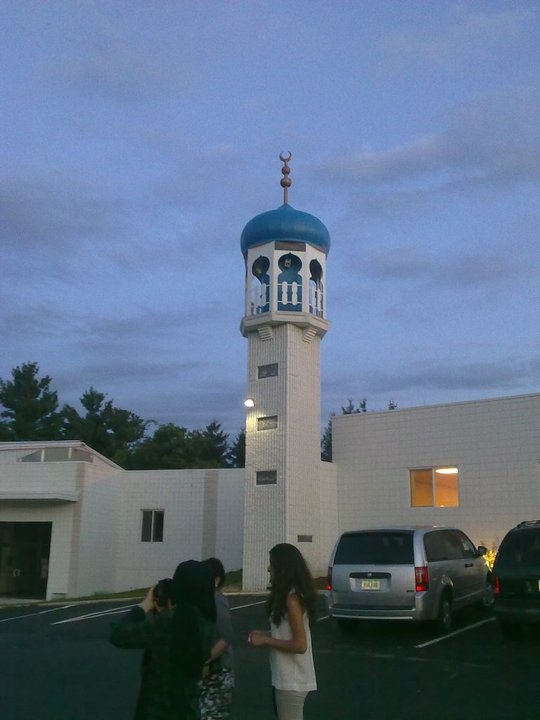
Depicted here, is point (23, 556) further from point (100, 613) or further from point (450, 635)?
point (450, 635)

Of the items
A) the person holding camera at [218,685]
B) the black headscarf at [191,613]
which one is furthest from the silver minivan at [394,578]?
the black headscarf at [191,613]

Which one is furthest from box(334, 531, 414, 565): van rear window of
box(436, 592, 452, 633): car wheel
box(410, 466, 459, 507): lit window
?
box(410, 466, 459, 507): lit window

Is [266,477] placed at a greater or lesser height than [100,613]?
greater

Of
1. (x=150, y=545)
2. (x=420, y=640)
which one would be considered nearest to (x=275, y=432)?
(x=150, y=545)

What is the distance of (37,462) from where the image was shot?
27344mm

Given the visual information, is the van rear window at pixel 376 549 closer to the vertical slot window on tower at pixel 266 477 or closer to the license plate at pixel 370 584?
the license plate at pixel 370 584

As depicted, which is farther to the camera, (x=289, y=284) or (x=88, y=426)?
(x=88, y=426)

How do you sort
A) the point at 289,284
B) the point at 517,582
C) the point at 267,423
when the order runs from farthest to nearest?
the point at 289,284
the point at 267,423
the point at 517,582

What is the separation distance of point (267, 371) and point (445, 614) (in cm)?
1179

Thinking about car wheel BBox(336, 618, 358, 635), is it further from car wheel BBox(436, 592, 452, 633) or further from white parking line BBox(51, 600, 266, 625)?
white parking line BBox(51, 600, 266, 625)

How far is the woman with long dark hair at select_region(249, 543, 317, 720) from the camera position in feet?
16.1

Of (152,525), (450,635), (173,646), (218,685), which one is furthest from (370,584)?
(152,525)

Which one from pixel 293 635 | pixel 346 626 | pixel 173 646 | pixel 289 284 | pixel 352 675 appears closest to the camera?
pixel 173 646

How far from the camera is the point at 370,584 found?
12.3 metres
